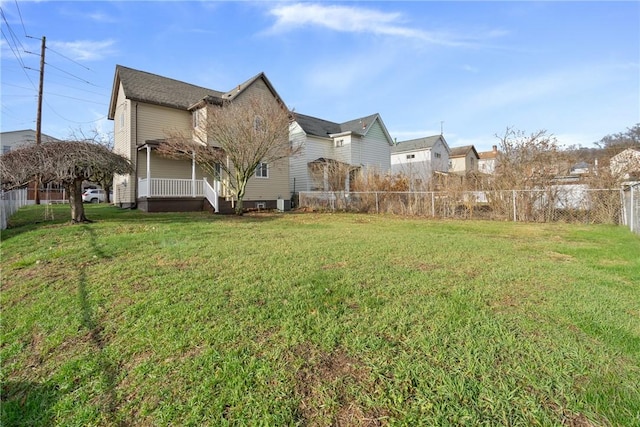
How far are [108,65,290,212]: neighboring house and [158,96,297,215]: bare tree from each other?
0.76 m

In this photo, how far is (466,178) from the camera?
1408 centimetres

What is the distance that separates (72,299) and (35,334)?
2.44 ft

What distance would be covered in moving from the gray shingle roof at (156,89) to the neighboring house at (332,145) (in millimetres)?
7016

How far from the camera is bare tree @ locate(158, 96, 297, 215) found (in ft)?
43.5

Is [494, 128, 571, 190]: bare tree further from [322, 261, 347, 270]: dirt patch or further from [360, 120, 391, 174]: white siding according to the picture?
[360, 120, 391, 174]: white siding

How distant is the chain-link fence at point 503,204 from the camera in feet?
36.3

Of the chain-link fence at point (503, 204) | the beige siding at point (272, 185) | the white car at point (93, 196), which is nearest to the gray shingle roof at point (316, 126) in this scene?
the beige siding at point (272, 185)

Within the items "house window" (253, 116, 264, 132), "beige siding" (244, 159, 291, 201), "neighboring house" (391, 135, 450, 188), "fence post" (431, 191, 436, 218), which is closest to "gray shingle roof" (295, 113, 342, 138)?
"beige siding" (244, 159, 291, 201)

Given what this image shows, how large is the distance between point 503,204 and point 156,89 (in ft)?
63.2

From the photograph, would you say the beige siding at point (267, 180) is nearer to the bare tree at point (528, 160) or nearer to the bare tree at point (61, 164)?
the bare tree at point (61, 164)

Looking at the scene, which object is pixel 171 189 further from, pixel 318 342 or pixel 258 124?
pixel 318 342

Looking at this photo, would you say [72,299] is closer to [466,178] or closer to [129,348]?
[129,348]

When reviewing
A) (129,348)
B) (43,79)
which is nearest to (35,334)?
(129,348)

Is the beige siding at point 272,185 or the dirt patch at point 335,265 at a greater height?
the beige siding at point 272,185
